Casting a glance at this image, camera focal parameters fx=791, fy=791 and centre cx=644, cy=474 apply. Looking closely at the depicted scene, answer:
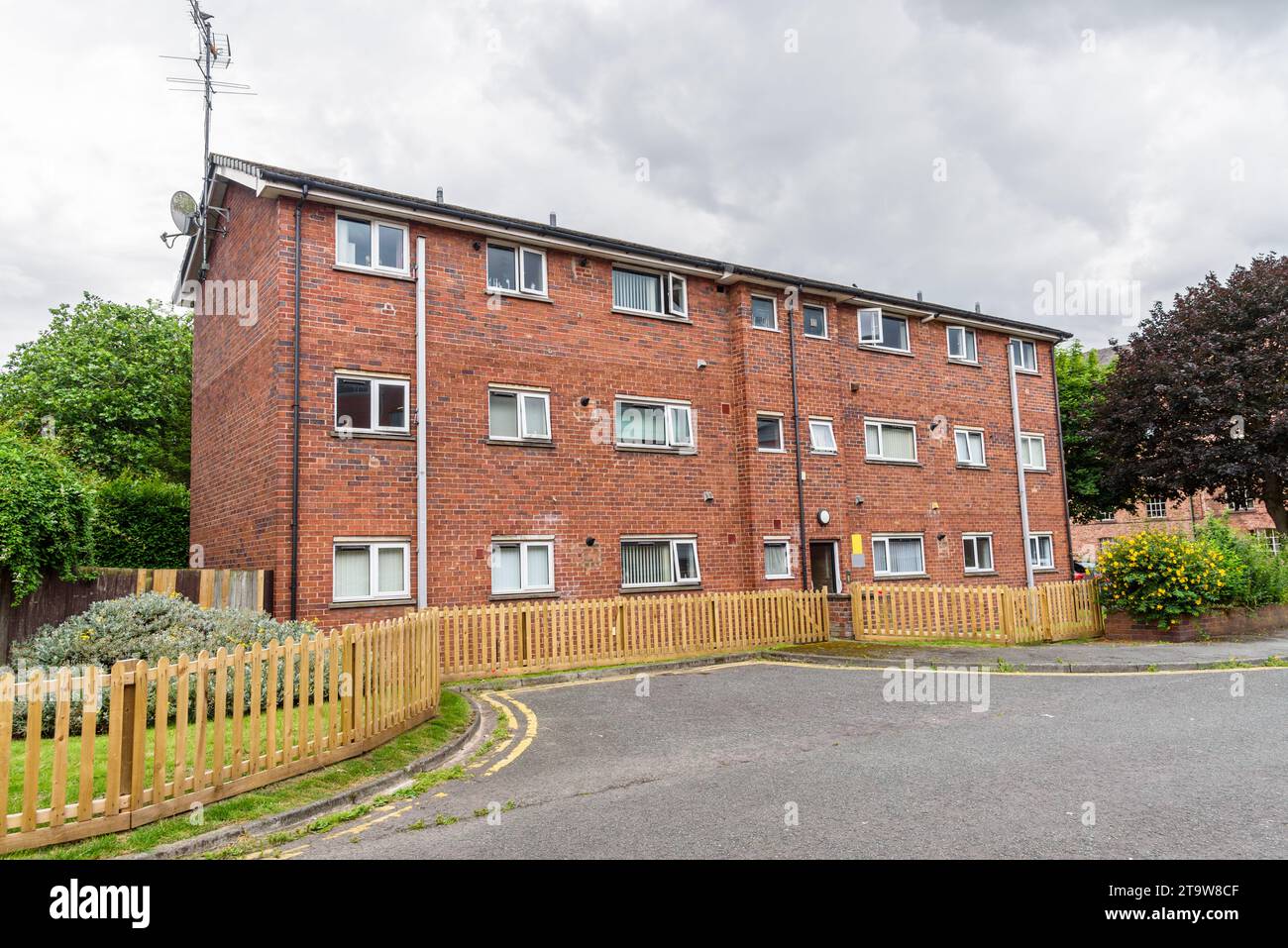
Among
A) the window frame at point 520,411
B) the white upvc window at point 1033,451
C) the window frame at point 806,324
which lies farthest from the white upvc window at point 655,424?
the white upvc window at point 1033,451

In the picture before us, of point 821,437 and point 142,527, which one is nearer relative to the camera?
point 142,527

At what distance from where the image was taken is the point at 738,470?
18.2 metres

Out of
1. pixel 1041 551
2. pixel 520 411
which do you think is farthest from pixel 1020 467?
pixel 520 411

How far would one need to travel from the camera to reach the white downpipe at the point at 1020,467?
2273 cm

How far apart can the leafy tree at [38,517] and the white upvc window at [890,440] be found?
1654cm

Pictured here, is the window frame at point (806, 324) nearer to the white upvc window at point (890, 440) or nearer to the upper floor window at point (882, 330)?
the upper floor window at point (882, 330)

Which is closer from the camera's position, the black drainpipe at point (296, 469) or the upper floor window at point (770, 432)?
the black drainpipe at point (296, 469)

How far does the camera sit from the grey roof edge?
13.9 m

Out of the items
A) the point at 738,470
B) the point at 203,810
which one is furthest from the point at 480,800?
the point at 738,470

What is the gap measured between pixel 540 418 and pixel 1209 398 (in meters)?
20.9

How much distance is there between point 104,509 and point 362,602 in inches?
325

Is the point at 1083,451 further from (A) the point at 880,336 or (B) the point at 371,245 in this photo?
(B) the point at 371,245

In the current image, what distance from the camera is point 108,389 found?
2809 cm
